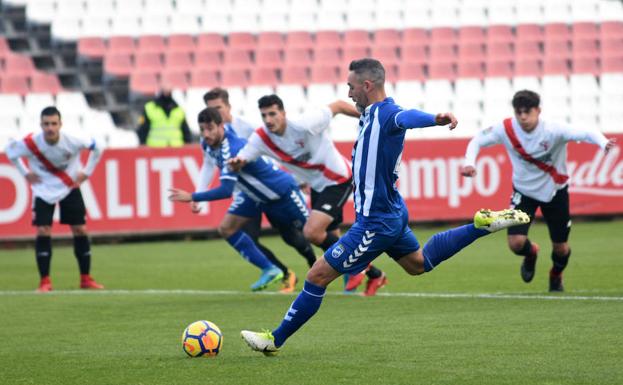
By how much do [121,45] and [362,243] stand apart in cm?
1908

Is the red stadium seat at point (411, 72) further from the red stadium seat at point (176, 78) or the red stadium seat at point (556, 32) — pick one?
the red stadium seat at point (176, 78)

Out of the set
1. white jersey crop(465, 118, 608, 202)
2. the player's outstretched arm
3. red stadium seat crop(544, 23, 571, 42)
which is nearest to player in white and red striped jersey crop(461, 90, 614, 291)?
white jersey crop(465, 118, 608, 202)

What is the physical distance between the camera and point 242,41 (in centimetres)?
2670

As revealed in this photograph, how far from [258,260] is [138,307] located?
1734mm

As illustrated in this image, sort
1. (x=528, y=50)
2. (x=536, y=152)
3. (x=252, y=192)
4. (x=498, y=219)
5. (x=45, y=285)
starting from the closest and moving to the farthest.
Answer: (x=498, y=219)
(x=536, y=152)
(x=252, y=192)
(x=45, y=285)
(x=528, y=50)

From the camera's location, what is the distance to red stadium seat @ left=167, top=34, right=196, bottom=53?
26.4 m

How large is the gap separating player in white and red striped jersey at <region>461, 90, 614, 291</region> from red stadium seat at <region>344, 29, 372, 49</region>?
49.3ft

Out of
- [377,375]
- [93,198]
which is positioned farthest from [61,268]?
[377,375]

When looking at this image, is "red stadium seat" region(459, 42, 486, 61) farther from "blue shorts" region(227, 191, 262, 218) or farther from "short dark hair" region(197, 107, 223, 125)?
"short dark hair" region(197, 107, 223, 125)

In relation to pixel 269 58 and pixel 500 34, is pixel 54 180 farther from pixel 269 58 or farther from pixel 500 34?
pixel 500 34

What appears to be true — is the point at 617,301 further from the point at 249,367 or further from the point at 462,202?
the point at 462,202

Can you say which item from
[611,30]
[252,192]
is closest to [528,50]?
[611,30]

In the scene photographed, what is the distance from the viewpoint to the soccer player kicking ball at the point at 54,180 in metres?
14.4

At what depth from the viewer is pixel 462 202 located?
68.8 ft
